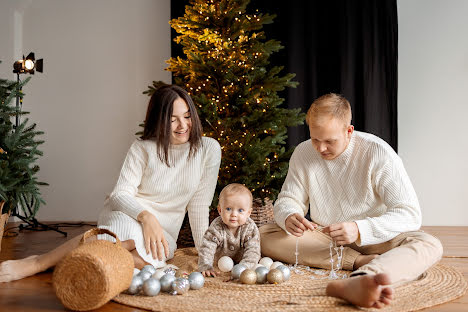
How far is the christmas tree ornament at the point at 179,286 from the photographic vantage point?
183cm

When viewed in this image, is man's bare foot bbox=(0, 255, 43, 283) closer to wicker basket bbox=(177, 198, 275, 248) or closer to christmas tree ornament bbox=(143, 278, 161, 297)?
christmas tree ornament bbox=(143, 278, 161, 297)

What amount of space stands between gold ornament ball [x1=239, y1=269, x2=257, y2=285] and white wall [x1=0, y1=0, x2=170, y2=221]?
2.52 meters

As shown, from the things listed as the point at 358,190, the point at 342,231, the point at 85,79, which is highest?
the point at 85,79

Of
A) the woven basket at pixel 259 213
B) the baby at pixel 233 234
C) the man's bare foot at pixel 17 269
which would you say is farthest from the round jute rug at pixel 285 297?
the woven basket at pixel 259 213

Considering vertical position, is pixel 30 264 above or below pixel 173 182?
below

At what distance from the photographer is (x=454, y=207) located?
12.5 feet

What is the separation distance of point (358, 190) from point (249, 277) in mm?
645

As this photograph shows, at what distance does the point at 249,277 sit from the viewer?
1966mm

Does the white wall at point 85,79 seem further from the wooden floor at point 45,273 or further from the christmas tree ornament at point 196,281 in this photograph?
the christmas tree ornament at point 196,281

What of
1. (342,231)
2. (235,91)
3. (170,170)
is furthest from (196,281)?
(235,91)

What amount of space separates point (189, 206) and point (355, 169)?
82cm

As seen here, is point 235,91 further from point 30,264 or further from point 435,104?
point 435,104

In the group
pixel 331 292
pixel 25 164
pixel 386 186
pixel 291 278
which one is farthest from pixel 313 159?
pixel 25 164

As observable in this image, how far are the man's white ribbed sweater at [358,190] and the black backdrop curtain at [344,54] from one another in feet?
4.69
